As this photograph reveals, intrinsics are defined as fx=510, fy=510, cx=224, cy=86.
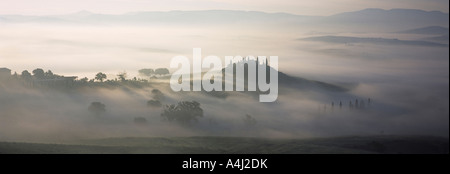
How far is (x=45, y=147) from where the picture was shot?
596 ft

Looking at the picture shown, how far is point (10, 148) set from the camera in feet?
549
